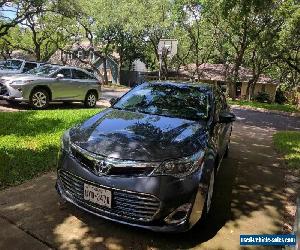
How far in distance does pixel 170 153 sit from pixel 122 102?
6.87ft

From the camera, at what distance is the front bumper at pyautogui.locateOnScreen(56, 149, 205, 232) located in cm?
362

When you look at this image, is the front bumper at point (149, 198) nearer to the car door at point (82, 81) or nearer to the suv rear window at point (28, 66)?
the car door at point (82, 81)

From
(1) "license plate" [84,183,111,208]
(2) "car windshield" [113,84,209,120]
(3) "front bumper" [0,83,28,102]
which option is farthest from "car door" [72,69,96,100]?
(1) "license plate" [84,183,111,208]

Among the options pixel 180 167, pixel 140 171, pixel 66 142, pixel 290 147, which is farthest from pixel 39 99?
pixel 180 167

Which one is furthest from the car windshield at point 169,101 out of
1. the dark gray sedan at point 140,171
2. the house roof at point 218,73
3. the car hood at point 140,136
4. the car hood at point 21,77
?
the house roof at point 218,73

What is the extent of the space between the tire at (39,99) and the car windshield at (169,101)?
279 inches

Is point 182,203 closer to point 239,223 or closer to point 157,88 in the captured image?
point 239,223

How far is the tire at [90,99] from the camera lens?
14.4 m

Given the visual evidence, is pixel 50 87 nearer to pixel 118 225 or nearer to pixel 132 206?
pixel 118 225

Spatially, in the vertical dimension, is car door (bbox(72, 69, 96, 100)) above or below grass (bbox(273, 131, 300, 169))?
above

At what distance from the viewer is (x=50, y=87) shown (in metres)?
12.6

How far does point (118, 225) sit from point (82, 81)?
1043cm

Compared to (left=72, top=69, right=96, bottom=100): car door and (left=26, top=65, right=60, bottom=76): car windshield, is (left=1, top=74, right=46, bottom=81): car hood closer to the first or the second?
(left=26, top=65, right=60, bottom=76): car windshield

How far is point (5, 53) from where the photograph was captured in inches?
2363
